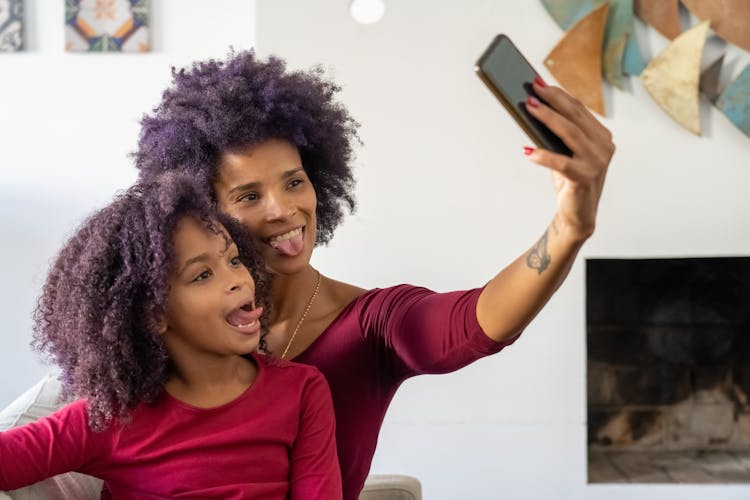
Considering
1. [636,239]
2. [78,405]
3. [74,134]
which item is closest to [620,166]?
[636,239]

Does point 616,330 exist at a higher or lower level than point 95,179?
lower

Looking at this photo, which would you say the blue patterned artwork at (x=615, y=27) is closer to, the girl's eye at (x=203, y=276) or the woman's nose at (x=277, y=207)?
the woman's nose at (x=277, y=207)

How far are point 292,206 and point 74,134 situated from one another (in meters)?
2.02

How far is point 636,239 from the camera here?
2812 mm

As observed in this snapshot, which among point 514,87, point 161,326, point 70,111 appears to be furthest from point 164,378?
point 70,111

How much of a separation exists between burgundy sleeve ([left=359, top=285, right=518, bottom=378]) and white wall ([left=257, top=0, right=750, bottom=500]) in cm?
139

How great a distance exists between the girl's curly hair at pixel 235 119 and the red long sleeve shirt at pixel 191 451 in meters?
0.37

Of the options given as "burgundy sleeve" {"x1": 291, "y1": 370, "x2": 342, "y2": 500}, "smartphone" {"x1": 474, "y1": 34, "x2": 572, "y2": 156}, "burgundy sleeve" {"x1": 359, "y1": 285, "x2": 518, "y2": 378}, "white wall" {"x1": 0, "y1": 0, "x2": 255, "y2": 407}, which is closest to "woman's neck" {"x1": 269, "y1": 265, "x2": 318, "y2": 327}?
"burgundy sleeve" {"x1": 359, "y1": 285, "x2": 518, "y2": 378}

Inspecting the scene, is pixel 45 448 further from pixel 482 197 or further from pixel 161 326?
pixel 482 197

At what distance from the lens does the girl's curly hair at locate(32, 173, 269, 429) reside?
1170 millimetres

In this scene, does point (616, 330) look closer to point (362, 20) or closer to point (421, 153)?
point (421, 153)

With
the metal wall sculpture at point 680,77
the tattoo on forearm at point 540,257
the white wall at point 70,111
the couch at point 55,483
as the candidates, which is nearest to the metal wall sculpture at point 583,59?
the metal wall sculpture at point 680,77

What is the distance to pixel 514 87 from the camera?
3.00 ft

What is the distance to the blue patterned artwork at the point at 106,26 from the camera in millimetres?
3111
